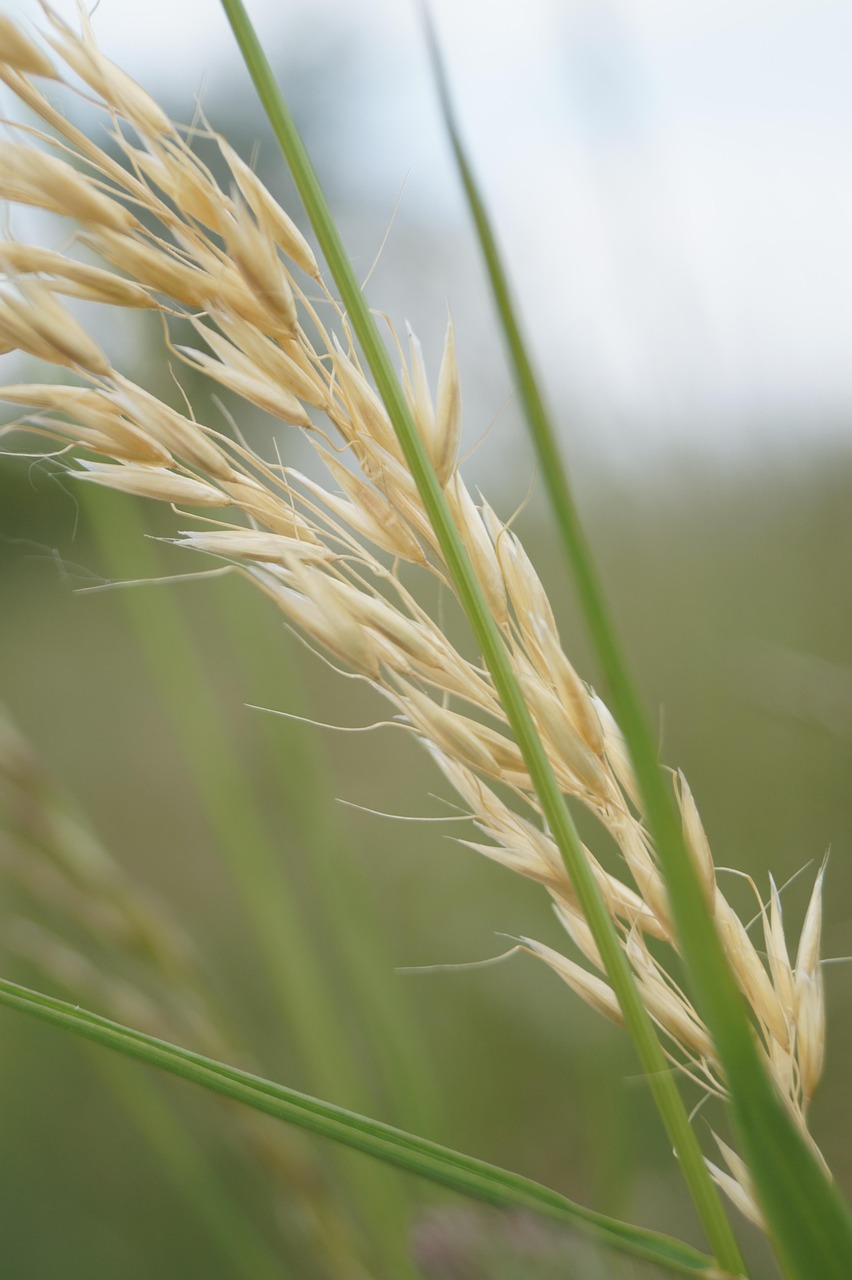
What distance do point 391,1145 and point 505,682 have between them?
0.26ft

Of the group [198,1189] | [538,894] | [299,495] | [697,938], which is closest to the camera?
[697,938]

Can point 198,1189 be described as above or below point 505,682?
below

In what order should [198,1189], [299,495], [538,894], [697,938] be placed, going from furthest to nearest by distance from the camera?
1. [538,894]
2. [198,1189]
3. [299,495]
4. [697,938]

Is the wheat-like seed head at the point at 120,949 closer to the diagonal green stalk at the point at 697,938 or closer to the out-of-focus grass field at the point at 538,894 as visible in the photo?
the out-of-focus grass field at the point at 538,894

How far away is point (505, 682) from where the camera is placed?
0.50 feet

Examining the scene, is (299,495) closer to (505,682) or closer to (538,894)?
(505,682)

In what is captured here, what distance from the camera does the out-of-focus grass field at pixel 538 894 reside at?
1.82ft

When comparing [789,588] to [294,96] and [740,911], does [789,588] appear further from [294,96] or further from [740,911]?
[294,96]

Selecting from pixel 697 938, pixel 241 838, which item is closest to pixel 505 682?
pixel 697 938

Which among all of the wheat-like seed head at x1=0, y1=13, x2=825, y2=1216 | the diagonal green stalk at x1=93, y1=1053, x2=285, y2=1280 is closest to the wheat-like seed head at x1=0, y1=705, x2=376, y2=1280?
the diagonal green stalk at x1=93, y1=1053, x2=285, y2=1280

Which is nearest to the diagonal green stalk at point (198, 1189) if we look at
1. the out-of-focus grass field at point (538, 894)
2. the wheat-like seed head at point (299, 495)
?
the out-of-focus grass field at point (538, 894)

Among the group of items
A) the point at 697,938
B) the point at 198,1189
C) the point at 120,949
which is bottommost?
the point at 198,1189

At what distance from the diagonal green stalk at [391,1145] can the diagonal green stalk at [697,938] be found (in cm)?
3

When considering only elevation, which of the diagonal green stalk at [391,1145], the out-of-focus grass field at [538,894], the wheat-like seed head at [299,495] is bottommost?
the out-of-focus grass field at [538,894]
